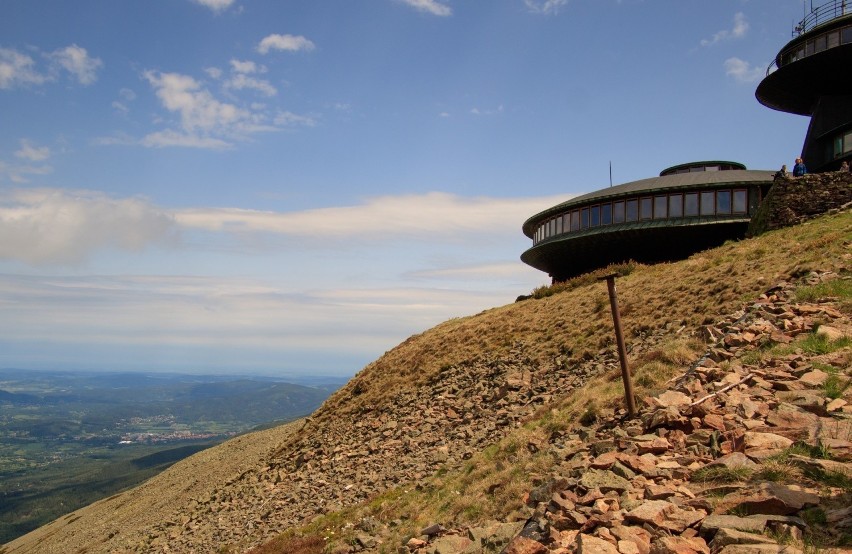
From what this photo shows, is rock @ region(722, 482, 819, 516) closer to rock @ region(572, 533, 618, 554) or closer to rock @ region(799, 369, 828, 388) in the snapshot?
rock @ region(572, 533, 618, 554)

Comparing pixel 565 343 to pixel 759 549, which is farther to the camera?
pixel 565 343

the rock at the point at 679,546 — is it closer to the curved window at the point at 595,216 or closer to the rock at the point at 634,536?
the rock at the point at 634,536

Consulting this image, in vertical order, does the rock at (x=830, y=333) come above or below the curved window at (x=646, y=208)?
below

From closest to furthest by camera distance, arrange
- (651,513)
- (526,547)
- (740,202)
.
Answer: (651,513) → (526,547) → (740,202)

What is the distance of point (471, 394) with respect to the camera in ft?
84.2

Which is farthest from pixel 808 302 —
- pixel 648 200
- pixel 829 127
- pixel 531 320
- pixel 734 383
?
pixel 829 127

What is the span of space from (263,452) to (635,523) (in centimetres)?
3142

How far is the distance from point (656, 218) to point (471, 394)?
67.3 feet

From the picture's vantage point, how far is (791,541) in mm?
6250

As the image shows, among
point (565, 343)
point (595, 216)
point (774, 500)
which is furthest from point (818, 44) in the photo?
point (774, 500)

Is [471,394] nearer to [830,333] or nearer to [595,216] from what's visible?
[830,333]

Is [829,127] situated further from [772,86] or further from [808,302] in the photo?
[808,302]

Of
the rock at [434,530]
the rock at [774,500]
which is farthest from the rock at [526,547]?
the rock at [434,530]

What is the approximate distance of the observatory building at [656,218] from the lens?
36.3m
